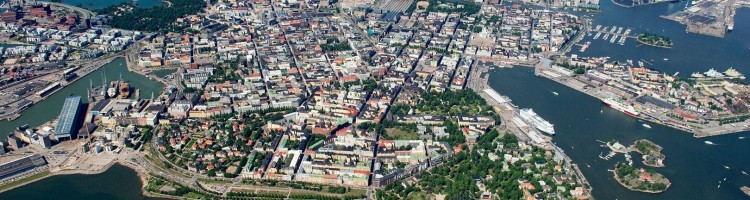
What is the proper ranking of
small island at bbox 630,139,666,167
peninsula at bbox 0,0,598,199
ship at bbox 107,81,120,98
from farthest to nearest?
ship at bbox 107,81,120,98, small island at bbox 630,139,666,167, peninsula at bbox 0,0,598,199

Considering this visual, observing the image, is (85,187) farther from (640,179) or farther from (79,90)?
(640,179)

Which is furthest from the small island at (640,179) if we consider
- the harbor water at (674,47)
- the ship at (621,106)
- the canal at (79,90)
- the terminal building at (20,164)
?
the terminal building at (20,164)

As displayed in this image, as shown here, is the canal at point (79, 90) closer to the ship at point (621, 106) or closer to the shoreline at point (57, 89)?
the shoreline at point (57, 89)

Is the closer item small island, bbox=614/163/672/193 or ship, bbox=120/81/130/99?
small island, bbox=614/163/672/193

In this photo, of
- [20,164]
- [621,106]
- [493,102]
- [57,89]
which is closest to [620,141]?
[621,106]

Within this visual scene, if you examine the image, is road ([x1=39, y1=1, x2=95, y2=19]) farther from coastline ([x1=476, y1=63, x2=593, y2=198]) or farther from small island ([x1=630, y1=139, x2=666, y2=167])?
small island ([x1=630, y1=139, x2=666, y2=167])

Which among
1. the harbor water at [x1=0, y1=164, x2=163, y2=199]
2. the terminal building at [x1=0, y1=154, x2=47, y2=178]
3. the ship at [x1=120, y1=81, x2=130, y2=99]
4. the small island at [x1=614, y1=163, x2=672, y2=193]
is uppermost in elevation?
the ship at [x1=120, y1=81, x2=130, y2=99]

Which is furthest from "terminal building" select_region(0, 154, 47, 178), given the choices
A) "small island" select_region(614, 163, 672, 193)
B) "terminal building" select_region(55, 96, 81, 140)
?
"small island" select_region(614, 163, 672, 193)
